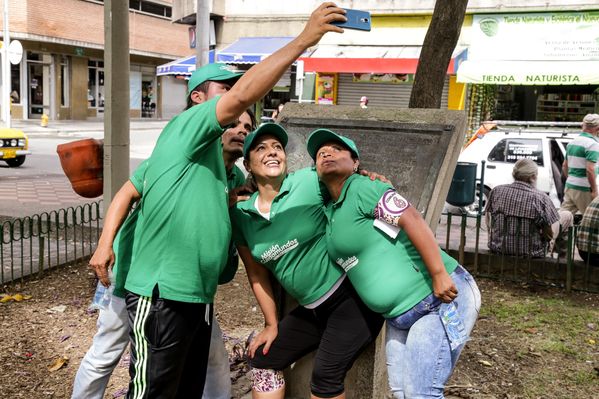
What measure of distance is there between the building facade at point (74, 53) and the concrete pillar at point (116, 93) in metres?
27.7

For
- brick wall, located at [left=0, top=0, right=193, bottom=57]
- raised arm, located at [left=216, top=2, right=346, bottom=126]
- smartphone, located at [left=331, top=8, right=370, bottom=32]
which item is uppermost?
brick wall, located at [left=0, top=0, right=193, bottom=57]

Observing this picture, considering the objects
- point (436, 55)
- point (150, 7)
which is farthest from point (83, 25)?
point (436, 55)

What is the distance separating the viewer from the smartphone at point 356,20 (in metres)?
2.59

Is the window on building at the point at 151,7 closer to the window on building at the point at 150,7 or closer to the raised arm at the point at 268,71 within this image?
the window on building at the point at 150,7

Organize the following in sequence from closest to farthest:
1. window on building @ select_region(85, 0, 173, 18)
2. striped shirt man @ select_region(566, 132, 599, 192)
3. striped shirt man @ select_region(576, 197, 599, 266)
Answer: striped shirt man @ select_region(576, 197, 599, 266)
striped shirt man @ select_region(566, 132, 599, 192)
window on building @ select_region(85, 0, 173, 18)

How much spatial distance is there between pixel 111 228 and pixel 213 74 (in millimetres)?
789

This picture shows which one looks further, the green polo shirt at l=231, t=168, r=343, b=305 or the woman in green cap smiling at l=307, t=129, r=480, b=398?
the green polo shirt at l=231, t=168, r=343, b=305

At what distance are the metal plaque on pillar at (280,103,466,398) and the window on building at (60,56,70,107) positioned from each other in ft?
109

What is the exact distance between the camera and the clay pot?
407 cm

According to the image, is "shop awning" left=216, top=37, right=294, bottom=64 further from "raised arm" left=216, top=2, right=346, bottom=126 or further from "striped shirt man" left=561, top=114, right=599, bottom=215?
"raised arm" left=216, top=2, right=346, bottom=126

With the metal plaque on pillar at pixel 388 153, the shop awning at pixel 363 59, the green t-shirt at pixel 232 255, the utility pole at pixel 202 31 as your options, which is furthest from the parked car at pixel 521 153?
the green t-shirt at pixel 232 255

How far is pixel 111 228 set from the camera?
8.99 feet

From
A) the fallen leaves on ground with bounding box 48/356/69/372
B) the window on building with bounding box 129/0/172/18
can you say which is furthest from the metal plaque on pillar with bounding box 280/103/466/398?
the window on building with bounding box 129/0/172/18

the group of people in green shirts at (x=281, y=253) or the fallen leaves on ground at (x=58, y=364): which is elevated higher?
the group of people in green shirts at (x=281, y=253)
